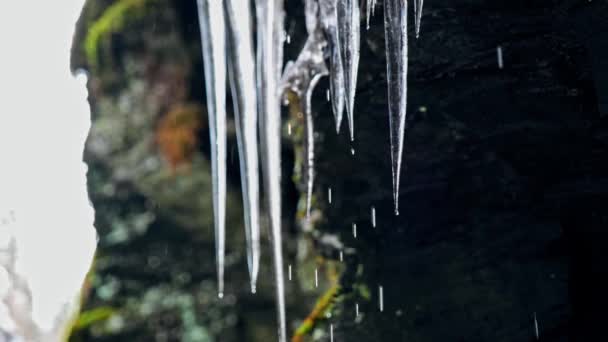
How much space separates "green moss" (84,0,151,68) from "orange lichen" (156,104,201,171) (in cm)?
56

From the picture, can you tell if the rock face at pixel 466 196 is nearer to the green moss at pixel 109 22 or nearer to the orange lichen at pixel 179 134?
the orange lichen at pixel 179 134

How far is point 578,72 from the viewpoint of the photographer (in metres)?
2.24

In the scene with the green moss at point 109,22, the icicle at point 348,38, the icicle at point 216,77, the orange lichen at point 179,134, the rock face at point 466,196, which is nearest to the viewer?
the icicle at point 216,77

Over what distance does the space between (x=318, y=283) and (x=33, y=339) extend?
21.2 ft

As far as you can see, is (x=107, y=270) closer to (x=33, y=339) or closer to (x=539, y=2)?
(x=539, y=2)

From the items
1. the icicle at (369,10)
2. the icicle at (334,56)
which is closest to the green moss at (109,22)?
the icicle at (334,56)

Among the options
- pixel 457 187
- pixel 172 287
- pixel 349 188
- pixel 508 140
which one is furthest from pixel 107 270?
pixel 508 140

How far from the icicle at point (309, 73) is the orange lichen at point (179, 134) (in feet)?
1.89

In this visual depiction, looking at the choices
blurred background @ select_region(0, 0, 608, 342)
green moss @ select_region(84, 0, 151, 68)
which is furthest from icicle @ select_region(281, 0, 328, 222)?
green moss @ select_region(84, 0, 151, 68)

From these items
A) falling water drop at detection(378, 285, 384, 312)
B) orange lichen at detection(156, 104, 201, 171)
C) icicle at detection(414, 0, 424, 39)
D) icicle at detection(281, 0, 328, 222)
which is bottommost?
falling water drop at detection(378, 285, 384, 312)

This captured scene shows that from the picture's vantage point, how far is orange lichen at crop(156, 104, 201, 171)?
106 inches

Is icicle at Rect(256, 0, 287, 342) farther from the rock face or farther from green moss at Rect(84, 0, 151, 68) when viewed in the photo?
green moss at Rect(84, 0, 151, 68)

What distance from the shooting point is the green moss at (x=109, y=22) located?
286 cm

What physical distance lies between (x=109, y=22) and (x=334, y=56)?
1.38 meters
